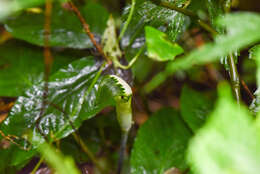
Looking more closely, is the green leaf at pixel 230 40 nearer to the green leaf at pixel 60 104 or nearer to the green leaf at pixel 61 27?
the green leaf at pixel 60 104

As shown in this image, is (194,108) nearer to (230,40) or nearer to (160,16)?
(160,16)

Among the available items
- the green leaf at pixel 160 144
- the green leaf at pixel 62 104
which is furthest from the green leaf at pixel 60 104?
the green leaf at pixel 160 144

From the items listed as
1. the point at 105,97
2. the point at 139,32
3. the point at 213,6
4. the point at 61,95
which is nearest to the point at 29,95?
the point at 61,95

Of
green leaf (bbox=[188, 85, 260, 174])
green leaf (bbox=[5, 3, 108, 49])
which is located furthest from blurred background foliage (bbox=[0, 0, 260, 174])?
green leaf (bbox=[188, 85, 260, 174])

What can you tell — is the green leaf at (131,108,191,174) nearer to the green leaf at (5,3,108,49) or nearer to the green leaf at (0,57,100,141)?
the green leaf at (0,57,100,141)

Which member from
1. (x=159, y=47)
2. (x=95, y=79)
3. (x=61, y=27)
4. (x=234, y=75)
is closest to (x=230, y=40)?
(x=159, y=47)

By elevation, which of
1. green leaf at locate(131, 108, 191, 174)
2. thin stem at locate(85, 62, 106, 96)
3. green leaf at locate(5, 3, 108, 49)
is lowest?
green leaf at locate(131, 108, 191, 174)

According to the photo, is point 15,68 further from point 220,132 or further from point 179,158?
point 220,132
